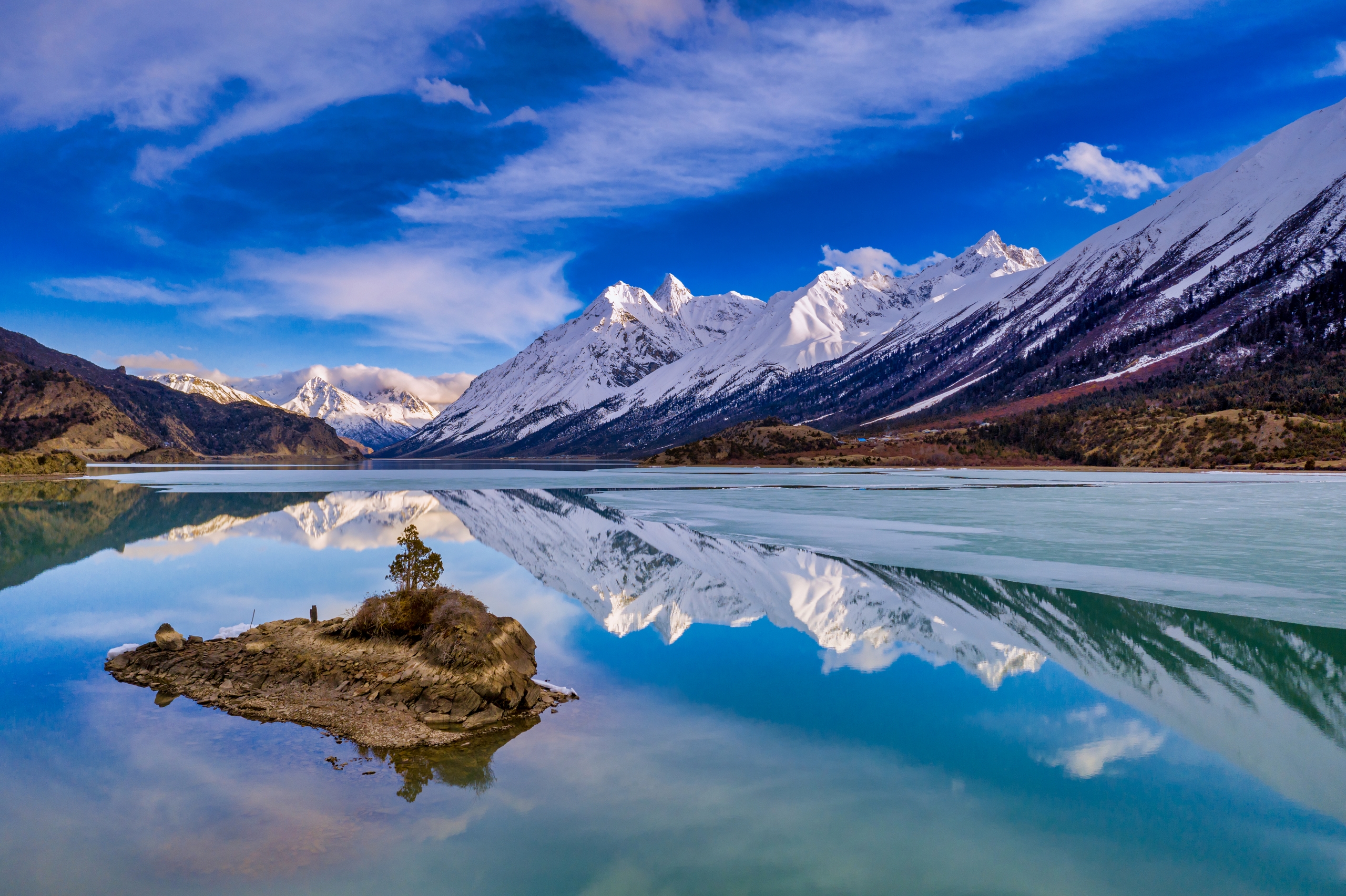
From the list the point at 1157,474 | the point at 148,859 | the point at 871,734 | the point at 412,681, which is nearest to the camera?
the point at 148,859

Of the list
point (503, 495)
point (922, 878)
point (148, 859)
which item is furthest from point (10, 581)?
point (503, 495)

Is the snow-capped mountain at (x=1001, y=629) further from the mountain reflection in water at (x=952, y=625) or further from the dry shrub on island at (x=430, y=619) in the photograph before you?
the dry shrub on island at (x=430, y=619)

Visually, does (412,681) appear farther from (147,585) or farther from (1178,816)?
(147,585)

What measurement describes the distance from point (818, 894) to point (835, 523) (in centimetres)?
3497

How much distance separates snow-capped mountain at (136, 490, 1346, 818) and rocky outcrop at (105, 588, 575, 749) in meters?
5.16

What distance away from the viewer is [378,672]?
45.4 feet

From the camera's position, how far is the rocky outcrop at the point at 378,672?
40.2 ft

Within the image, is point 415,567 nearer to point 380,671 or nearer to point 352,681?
point 380,671

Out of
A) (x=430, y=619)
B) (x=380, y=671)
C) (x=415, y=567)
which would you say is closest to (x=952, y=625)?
(x=430, y=619)

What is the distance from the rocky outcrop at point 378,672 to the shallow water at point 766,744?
0.66m

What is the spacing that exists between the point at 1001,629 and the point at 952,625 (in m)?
1.09

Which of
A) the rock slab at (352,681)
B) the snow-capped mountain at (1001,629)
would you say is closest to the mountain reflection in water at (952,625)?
the snow-capped mountain at (1001,629)

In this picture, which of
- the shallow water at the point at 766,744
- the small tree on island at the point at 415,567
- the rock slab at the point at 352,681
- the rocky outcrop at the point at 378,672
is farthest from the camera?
the small tree on island at the point at 415,567

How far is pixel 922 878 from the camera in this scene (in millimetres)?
7680
